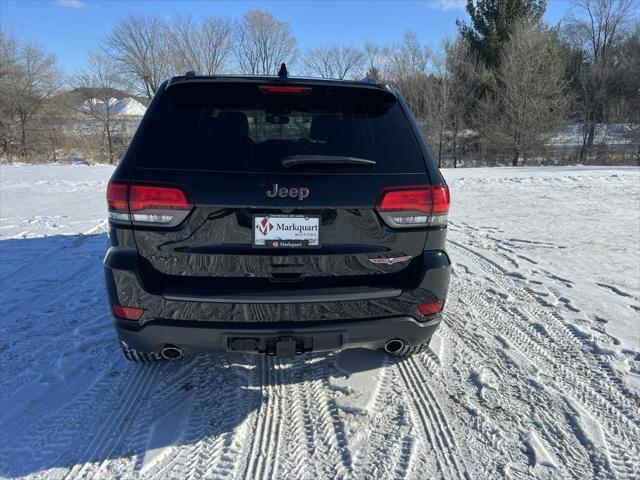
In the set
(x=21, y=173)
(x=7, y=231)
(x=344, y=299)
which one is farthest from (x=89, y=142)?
(x=344, y=299)

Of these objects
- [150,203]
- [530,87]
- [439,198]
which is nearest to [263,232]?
[150,203]

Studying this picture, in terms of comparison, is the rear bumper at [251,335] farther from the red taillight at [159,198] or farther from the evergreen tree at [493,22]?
the evergreen tree at [493,22]

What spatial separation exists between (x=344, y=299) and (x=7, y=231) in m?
6.59

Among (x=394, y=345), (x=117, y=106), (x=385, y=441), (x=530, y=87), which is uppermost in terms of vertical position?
(x=530, y=87)

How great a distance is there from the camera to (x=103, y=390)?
2.68 metres

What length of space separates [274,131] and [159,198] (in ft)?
2.33

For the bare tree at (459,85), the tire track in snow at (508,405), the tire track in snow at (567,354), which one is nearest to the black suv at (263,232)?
the tire track in snow at (508,405)

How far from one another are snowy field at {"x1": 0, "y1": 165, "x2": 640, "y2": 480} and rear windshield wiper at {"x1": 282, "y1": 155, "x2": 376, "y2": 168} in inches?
56.6

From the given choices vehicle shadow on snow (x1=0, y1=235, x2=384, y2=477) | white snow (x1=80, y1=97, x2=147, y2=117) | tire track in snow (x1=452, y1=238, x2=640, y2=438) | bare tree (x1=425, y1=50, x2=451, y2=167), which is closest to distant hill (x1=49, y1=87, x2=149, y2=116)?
white snow (x1=80, y1=97, x2=147, y2=117)

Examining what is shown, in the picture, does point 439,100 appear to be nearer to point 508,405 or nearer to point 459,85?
point 459,85

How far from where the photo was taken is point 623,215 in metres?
8.10

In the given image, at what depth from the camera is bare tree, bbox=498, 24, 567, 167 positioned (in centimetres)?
2595

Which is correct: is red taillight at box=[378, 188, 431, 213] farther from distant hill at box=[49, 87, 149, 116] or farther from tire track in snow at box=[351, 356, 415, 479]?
distant hill at box=[49, 87, 149, 116]

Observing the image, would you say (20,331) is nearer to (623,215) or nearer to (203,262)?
(203,262)
